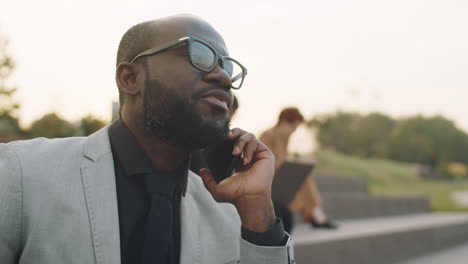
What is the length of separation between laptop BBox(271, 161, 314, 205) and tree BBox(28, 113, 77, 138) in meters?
9.56

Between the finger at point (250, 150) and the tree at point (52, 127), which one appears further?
the tree at point (52, 127)

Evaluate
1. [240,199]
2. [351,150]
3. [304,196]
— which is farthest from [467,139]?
[240,199]

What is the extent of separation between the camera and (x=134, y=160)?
1691 mm

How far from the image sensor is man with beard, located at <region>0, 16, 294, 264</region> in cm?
143

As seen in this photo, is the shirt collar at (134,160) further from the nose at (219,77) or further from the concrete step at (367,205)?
the concrete step at (367,205)

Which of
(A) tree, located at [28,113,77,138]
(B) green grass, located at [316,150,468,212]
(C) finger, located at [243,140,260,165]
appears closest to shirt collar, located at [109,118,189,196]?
(C) finger, located at [243,140,260,165]

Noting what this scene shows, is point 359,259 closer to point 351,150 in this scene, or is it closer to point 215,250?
point 215,250

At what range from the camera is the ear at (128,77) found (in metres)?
1.80

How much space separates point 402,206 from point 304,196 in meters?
4.82

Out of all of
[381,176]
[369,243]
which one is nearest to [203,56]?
[369,243]

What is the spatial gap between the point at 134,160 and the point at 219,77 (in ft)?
1.52

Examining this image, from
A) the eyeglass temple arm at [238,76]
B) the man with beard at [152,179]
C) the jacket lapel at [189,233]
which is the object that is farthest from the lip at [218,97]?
the jacket lapel at [189,233]

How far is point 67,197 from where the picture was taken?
1.47 meters

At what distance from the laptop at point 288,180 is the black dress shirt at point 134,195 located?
2812 mm
